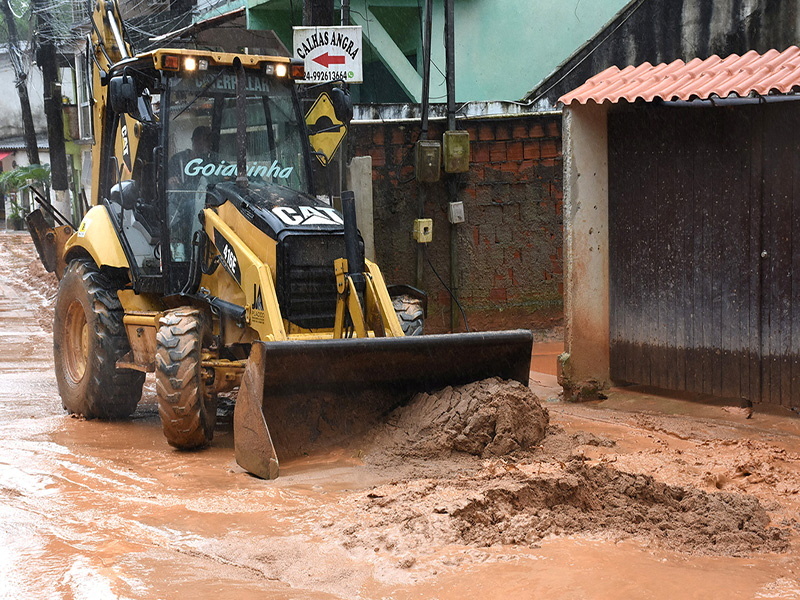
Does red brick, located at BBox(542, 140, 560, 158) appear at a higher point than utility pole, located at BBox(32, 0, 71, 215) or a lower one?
lower

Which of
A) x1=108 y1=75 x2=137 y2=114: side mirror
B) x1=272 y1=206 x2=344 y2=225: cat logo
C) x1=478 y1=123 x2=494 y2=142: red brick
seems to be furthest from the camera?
x1=478 y1=123 x2=494 y2=142: red brick

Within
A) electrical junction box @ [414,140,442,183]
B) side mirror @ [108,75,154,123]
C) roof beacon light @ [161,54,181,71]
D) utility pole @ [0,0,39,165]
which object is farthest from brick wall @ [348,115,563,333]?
utility pole @ [0,0,39,165]

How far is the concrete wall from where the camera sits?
30.0 ft

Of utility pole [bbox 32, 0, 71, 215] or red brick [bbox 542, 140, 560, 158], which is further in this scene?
utility pole [bbox 32, 0, 71, 215]

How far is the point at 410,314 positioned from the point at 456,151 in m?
4.34

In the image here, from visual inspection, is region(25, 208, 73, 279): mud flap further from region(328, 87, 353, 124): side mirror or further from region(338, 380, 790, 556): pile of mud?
region(338, 380, 790, 556): pile of mud

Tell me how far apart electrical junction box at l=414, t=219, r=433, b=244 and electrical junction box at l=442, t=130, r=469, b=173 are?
2.31 ft

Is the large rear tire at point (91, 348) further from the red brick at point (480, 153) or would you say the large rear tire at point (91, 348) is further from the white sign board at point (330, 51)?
the red brick at point (480, 153)

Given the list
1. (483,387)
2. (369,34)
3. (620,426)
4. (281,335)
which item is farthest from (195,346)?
(369,34)

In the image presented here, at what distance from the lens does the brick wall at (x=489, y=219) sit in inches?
477

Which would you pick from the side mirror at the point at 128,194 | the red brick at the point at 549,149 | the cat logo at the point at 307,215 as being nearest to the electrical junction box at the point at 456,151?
the red brick at the point at 549,149

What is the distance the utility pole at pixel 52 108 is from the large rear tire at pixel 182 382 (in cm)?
1783

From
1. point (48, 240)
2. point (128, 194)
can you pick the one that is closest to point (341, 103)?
point (128, 194)

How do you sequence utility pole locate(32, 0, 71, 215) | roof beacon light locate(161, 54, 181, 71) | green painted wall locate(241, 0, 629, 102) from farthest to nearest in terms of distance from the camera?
utility pole locate(32, 0, 71, 215) < green painted wall locate(241, 0, 629, 102) < roof beacon light locate(161, 54, 181, 71)
